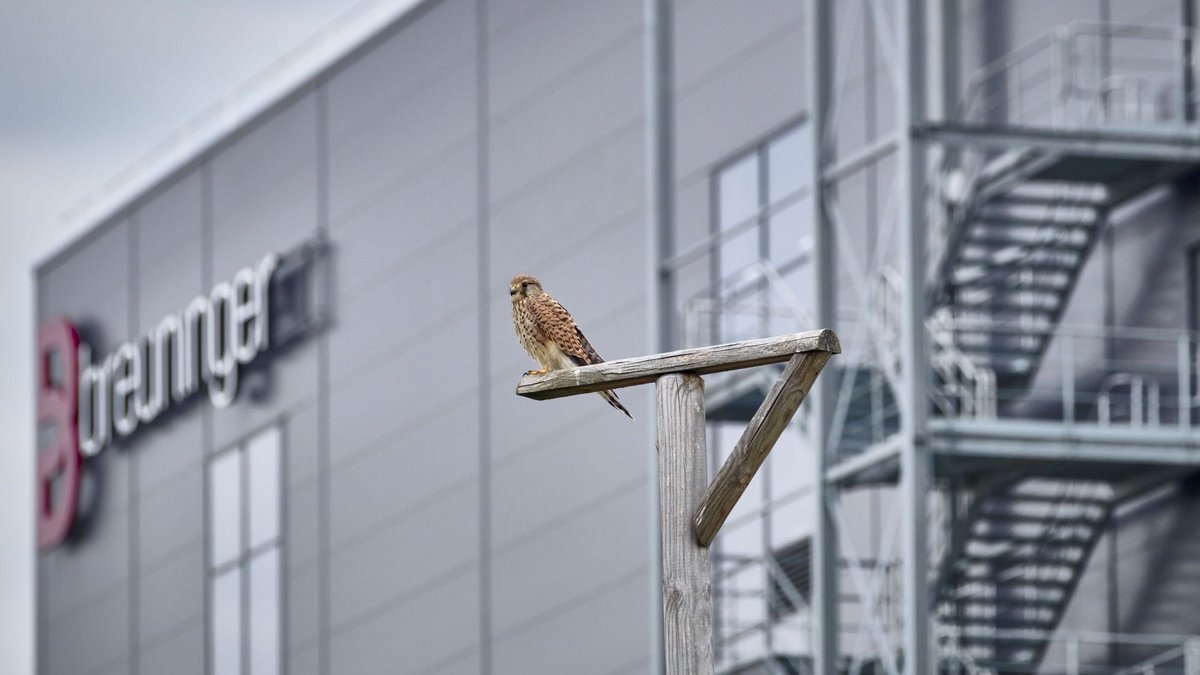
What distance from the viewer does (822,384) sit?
27609mm

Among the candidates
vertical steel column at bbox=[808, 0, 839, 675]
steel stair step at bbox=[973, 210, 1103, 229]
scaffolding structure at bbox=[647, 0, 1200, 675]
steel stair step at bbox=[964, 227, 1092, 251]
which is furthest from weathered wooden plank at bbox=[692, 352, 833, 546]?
steel stair step at bbox=[973, 210, 1103, 229]

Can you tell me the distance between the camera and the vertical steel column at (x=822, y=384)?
1070 inches

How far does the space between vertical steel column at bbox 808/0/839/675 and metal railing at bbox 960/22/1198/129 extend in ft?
9.84

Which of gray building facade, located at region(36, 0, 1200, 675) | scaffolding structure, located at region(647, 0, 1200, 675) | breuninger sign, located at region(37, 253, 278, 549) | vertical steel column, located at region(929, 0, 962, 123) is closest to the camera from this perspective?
scaffolding structure, located at region(647, 0, 1200, 675)

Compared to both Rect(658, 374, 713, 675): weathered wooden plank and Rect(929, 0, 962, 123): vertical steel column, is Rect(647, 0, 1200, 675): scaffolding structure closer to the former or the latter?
Rect(929, 0, 962, 123): vertical steel column

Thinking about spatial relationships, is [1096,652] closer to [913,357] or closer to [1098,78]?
[913,357]

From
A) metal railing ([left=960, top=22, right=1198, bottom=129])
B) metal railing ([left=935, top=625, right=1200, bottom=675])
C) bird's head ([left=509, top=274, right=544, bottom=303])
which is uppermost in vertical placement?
metal railing ([left=960, top=22, right=1198, bottom=129])

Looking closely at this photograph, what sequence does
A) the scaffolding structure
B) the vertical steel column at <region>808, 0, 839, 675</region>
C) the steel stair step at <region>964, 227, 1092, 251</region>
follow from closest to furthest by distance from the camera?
the vertical steel column at <region>808, 0, 839, 675</region>, the scaffolding structure, the steel stair step at <region>964, 227, 1092, 251</region>

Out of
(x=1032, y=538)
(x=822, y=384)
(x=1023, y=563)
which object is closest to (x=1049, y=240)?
(x=1032, y=538)

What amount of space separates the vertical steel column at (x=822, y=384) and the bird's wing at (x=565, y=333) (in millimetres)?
11841

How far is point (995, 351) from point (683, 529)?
18.5 meters

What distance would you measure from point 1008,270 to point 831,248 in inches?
155

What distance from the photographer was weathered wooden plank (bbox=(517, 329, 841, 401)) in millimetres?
12742

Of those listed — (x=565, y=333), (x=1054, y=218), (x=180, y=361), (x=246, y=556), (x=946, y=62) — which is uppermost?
(x=946, y=62)
